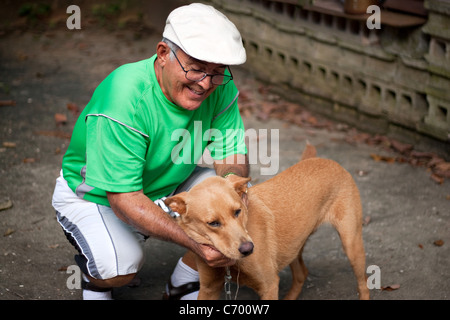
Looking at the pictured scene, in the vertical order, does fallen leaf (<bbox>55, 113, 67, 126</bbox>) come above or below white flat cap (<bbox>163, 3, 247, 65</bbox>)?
below

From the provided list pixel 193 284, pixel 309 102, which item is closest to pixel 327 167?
pixel 193 284

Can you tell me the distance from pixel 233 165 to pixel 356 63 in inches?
129

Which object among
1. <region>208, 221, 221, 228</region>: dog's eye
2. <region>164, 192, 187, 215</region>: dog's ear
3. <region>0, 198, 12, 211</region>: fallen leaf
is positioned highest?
<region>164, 192, 187, 215</region>: dog's ear

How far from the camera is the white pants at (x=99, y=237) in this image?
343 centimetres

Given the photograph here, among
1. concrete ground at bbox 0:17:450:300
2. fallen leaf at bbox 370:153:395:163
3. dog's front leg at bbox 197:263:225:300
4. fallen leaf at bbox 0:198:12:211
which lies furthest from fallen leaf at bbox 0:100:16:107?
dog's front leg at bbox 197:263:225:300

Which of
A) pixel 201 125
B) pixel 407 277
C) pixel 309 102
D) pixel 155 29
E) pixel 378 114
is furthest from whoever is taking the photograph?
pixel 155 29

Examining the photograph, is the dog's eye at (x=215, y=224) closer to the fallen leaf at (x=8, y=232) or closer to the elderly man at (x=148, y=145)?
the elderly man at (x=148, y=145)

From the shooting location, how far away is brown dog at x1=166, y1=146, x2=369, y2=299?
309cm

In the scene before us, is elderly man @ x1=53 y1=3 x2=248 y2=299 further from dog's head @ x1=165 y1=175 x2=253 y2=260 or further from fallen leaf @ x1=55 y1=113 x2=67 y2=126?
fallen leaf @ x1=55 y1=113 x2=67 y2=126

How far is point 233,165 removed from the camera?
3779mm

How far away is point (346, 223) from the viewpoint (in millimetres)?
3883

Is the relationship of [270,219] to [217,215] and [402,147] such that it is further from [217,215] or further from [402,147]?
[402,147]

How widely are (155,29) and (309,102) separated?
12.3ft
